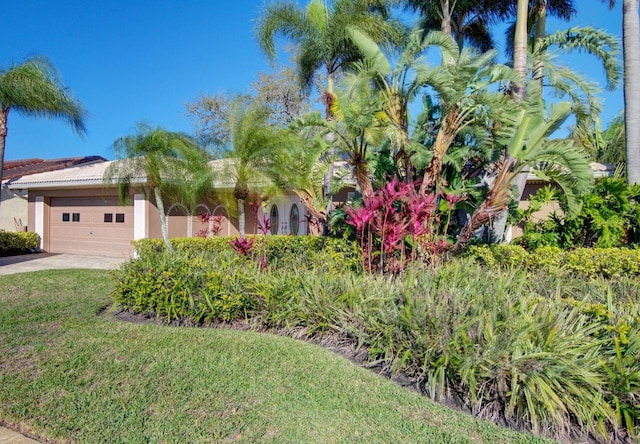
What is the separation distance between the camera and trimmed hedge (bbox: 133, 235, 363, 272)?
9336mm

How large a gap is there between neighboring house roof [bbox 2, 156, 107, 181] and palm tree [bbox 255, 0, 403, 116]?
1312 centimetres

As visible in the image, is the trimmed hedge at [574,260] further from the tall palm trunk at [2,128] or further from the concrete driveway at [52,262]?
the tall palm trunk at [2,128]

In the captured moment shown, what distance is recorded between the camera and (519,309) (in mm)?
4988

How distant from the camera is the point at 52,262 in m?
15.3

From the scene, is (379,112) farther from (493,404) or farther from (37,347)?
(37,347)

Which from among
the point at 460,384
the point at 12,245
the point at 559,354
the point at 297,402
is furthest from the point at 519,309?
the point at 12,245

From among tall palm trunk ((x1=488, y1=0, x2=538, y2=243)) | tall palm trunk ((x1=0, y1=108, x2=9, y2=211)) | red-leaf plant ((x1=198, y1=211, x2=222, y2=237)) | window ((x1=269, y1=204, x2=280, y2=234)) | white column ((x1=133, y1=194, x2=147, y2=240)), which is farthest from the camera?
window ((x1=269, y1=204, x2=280, y2=234))

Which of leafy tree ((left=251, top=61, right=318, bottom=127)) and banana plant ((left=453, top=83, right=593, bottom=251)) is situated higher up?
leafy tree ((left=251, top=61, right=318, bottom=127))

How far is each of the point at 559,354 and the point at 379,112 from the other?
6574 mm

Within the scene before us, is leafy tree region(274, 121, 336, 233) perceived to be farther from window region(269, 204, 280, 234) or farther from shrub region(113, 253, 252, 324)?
window region(269, 204, 280, 234)

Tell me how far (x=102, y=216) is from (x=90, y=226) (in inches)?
35.2

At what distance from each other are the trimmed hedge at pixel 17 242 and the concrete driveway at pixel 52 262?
1.88ft

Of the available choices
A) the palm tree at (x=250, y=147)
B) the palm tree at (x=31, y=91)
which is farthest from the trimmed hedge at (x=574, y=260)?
the palm tree at (x=31, y=91)

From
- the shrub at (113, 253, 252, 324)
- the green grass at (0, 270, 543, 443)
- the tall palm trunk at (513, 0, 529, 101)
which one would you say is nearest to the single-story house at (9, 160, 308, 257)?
the shrub at (113, 253, 252, 324)
